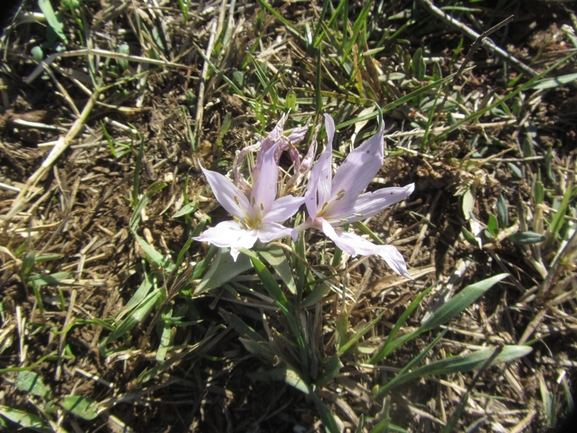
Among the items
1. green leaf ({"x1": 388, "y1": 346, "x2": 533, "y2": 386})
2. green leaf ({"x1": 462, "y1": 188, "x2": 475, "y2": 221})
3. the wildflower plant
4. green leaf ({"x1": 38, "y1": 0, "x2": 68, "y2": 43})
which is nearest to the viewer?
the wildflower plant

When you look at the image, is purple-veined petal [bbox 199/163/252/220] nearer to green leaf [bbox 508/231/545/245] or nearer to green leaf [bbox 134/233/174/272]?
green leaf [bbox 134/233/174/272]

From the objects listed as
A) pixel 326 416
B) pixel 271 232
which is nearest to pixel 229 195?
pixel 271 232

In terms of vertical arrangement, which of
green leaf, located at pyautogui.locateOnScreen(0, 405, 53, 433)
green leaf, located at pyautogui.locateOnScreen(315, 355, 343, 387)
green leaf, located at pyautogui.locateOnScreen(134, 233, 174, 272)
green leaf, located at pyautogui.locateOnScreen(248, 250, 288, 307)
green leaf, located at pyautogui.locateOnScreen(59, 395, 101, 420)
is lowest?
green leaf, located at pyautogui.locateOnScreen(0, 405, 53, 433)

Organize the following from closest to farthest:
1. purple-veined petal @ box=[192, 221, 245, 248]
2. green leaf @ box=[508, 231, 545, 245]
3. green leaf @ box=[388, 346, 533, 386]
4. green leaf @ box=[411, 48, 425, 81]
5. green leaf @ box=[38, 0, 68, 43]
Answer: purple-veined petal @ box=[192, 221, 245, 248], green leaf @ box=[388, 346, 533, 386], green leaf @ box=[508, 231, 545, 245], green leaf @ box=[38, 0, 68, 43], green leaf @ box=[411, 48, 425, 81]

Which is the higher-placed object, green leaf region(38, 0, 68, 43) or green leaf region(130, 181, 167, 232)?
green leaf region(38, 0, 68, 43)

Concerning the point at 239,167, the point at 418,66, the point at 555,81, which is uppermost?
the point at 555,81

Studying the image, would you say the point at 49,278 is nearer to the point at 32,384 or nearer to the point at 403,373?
the point at 32,384

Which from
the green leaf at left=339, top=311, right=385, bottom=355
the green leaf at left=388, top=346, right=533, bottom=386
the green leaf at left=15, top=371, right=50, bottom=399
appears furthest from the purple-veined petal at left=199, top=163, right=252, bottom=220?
the green leaf at left=15, top=371, right=50, bottom=399
